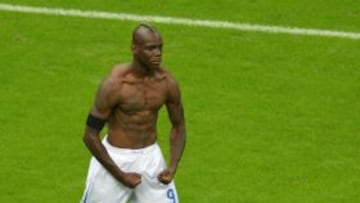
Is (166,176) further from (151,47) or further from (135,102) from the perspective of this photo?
(151,47)

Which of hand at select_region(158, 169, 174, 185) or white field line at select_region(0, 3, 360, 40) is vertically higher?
hand at select_region(158, 169, 174, 185)

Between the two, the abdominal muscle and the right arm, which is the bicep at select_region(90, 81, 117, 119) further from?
the abdominal muscle

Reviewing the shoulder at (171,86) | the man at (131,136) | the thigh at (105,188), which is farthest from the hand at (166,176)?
the shoulder at (171,86)

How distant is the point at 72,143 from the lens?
1797 centimetres

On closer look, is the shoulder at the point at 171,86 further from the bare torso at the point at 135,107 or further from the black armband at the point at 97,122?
the black armband at the point at 97,122

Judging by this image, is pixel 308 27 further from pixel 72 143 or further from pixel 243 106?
pixel 72 143

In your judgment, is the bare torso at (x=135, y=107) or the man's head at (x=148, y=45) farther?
the bare torso at (x=135, y=107)

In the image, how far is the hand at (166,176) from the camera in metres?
13.9

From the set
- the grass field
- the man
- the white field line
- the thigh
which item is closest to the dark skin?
the man

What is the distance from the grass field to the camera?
17.0 m

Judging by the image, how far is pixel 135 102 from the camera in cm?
1384

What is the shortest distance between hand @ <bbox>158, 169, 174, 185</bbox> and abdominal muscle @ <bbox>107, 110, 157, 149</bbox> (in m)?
0.32

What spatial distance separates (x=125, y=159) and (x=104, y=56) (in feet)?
21.3

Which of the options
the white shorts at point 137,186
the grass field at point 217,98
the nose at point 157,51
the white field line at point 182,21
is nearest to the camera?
the nose at point 157,51
